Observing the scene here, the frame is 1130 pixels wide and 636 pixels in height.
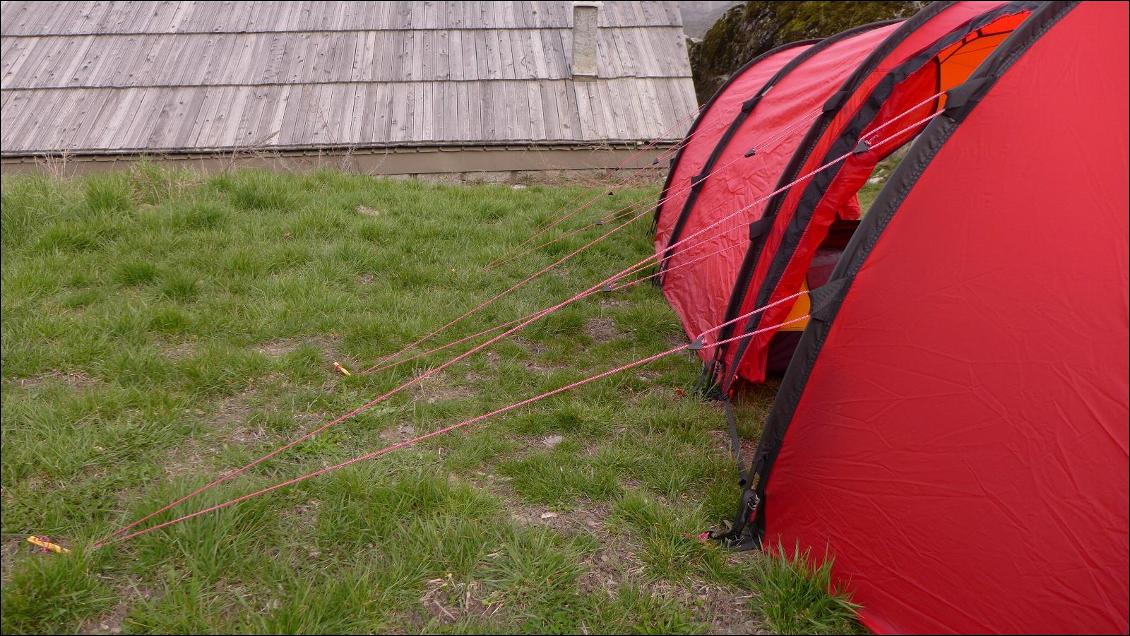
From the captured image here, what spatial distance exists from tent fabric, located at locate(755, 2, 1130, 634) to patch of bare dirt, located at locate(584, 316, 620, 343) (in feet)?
7.09

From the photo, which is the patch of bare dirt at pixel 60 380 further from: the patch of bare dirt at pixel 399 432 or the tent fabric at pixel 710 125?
the tent fabric at pixel 710 125

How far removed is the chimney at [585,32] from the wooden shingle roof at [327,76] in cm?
35

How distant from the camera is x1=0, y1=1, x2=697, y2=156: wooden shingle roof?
10.6m

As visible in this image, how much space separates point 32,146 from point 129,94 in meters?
1.54

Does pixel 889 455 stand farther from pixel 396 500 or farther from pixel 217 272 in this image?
pixel 217 272

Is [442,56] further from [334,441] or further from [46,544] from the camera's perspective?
[46,544]

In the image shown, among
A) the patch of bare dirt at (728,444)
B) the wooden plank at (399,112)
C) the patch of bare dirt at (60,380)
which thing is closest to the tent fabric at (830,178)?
the patch of bare dirt at (728,444)

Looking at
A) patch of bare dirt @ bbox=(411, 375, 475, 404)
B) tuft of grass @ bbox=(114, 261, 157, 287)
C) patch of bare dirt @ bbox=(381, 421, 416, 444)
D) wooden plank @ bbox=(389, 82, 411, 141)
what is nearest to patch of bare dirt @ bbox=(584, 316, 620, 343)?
patch of bare dirt @ bbox=(411, 375, 475, 404)

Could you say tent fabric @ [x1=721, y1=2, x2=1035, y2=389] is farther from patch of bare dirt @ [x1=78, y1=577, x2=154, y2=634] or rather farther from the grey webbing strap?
patch of bare dirt @ [x1=78, y1=577, x2=154, y2=634]

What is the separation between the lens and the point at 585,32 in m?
11.0

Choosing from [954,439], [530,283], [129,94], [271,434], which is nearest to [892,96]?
[954,439]

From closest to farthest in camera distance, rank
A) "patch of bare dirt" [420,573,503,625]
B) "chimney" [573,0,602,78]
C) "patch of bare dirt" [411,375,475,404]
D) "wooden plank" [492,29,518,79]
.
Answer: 1. "patch of bare dirt" [420,573,503,625]
2. "patch of bare dirt" [411,375,475,404]
3. "chimney" [573,0,602,78]
4. "wooden plank" [492,29,518,79]

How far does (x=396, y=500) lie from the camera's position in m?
2.93

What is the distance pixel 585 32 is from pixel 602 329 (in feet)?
25.0
